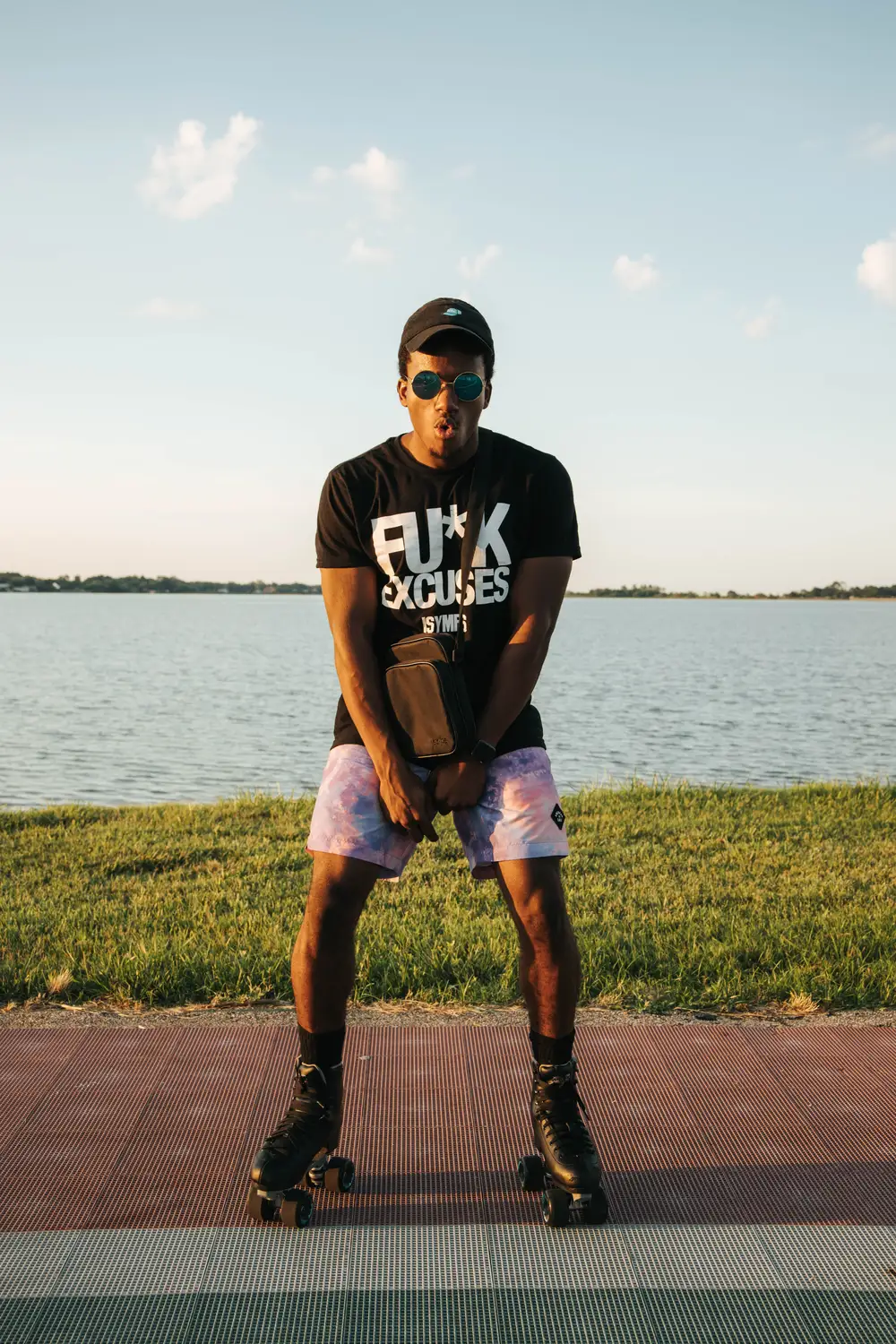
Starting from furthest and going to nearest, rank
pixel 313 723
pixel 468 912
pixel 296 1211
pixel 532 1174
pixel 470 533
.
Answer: pixel 313 723 → pixel 468 912 → pixel 470 533 → pixel 532 1174 → pixel 296 1211

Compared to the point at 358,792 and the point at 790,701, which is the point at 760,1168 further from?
the point at 790,701

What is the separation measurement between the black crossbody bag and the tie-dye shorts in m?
0.12

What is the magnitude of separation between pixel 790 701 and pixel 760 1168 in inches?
1157

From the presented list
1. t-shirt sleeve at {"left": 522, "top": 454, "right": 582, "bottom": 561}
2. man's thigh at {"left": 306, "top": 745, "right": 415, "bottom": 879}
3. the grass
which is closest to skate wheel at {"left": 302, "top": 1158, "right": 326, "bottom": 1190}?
man's thigh at {"left": 306, "top": 745, "right": 415, "bottom": 879}

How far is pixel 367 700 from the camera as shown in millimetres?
3426

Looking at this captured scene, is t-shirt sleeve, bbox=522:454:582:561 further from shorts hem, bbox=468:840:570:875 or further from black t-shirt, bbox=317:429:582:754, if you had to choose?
shorts hem, bbox=468:840:570:875

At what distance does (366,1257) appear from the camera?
289cm

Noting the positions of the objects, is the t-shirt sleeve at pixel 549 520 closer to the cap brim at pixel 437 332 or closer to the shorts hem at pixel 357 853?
the cap brim at pixel 437 332

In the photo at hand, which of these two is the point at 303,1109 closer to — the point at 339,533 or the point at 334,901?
the point at 334,901

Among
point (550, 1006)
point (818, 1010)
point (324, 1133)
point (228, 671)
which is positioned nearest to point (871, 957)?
point (818, 1010)

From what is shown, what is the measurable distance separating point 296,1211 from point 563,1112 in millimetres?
742

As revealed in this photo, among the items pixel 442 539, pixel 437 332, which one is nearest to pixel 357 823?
pixel 442 539

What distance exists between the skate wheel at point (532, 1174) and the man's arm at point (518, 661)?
3.16 feet

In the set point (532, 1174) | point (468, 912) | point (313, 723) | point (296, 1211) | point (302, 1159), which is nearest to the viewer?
point (296, 1211)
